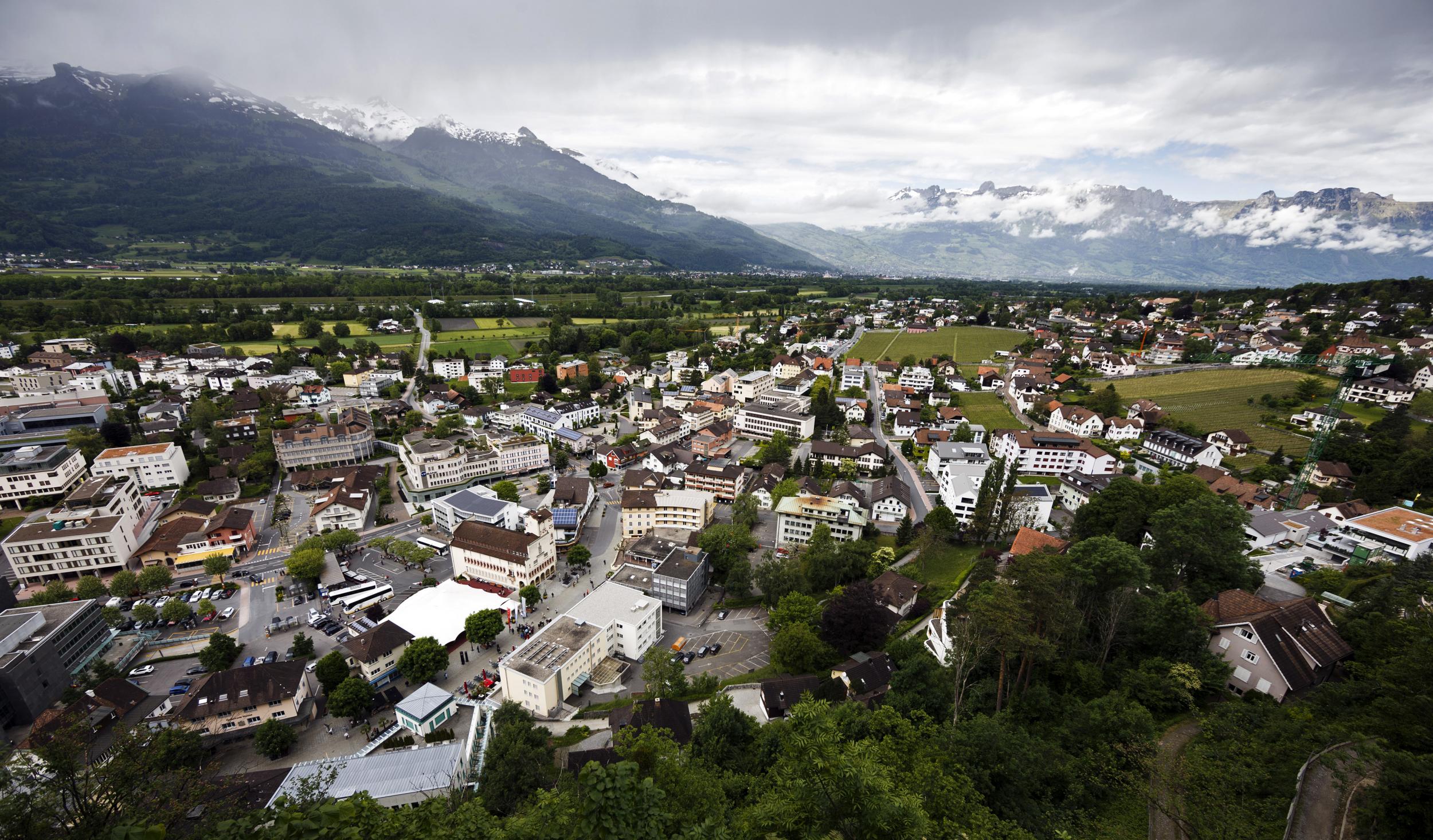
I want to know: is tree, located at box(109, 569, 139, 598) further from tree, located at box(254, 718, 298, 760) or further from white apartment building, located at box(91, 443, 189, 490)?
tree, located at box(254, 718, 298, 760)

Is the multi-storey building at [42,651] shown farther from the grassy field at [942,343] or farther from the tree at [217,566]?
the grassy field at [942,343]

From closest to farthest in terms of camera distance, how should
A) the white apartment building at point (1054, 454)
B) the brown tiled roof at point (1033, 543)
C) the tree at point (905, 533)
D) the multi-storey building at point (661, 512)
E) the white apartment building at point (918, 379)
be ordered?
the brown tiled roof at point (1033, 543), the tree at point (905, 533), the multi-storey building at point (661, 512), the white apartment building at point (1054, 454), the white apartment building at point (918, 379)

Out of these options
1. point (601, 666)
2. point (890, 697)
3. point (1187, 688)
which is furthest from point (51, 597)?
point (1187, 688)

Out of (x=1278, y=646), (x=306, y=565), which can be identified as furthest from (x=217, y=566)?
(x=1278, y=646)

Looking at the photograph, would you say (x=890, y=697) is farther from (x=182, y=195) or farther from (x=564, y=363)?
(x=182, y=195)

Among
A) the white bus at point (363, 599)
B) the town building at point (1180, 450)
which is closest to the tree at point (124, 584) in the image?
the white bus at point (363, 599)

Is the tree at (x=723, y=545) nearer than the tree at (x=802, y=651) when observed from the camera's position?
No

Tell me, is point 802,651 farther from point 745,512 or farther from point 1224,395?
point 1224,395
